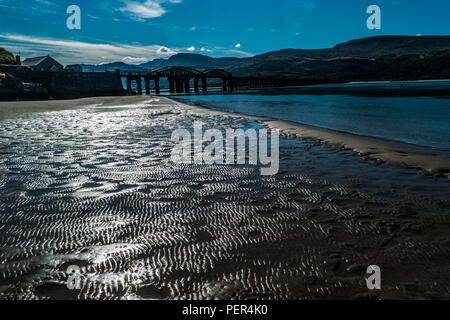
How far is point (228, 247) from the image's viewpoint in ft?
9.59

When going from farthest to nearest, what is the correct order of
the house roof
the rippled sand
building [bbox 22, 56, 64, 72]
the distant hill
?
1. the house roof
2. building [bbox 22, 56, 64, 72]
3. the distant hill
4. the rippled sand

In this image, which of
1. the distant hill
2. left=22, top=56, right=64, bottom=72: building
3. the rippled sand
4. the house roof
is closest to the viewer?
the rippled sand

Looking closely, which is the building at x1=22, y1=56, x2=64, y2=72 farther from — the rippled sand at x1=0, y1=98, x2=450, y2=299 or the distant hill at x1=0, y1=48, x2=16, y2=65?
the rippled sand at x1=0, y1=98, x2=450, y2=299

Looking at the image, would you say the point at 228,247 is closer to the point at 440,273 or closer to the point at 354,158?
the point at 440,273

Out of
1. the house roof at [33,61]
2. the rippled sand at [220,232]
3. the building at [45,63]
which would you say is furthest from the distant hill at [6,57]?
the rippled sand at [220,232]

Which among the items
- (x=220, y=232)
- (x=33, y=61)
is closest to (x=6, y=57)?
(x=33, y=61)

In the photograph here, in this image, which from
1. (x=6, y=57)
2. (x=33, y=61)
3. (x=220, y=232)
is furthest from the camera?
(x=33, y=61)

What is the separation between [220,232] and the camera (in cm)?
325

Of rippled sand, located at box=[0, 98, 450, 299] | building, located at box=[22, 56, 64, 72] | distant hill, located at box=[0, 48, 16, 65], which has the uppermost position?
building, located at box=[22, 56, 64, 72]

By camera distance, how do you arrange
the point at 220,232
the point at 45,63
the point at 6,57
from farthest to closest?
1. the point at 45,63
2. the point at 6,57
3. the point at 220,232

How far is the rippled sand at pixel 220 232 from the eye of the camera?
232 centimetres

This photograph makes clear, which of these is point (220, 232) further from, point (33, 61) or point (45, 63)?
point (33, 61)

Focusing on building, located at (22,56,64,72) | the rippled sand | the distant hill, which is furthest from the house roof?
the rippled sand

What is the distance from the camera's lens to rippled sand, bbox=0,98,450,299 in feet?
7.61
